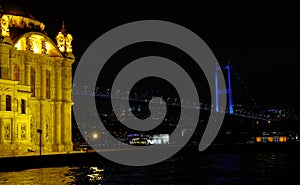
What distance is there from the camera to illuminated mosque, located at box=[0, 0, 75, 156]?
44.8 metres

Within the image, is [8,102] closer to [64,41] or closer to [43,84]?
[43,84]

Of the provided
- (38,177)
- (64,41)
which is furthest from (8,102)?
(38,177)

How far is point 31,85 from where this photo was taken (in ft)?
165

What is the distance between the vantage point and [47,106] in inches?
2028

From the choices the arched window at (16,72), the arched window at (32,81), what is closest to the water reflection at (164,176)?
the arched window at (16,72)

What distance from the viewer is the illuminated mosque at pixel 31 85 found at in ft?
147

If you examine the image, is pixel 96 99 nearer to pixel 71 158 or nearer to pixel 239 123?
pixel 239 123

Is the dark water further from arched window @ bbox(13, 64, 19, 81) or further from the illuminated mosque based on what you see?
arched window @ bbox(13, 64, 19, 81)

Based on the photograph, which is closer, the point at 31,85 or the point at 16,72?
the point at 16,72

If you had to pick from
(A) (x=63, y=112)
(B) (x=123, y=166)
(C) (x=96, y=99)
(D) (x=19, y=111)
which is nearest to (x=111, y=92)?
(C) (x=96, y=99)

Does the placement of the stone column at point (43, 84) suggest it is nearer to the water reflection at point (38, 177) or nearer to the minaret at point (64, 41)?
the minaret at point (64, 41)

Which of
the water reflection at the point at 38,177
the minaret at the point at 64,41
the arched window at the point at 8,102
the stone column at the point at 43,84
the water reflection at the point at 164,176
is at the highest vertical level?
the minaret at the point at 64,41

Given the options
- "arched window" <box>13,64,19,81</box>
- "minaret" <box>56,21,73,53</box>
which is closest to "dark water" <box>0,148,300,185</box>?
"arched window" <box>13,64,19,81</box>

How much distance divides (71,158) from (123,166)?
5046 mm
